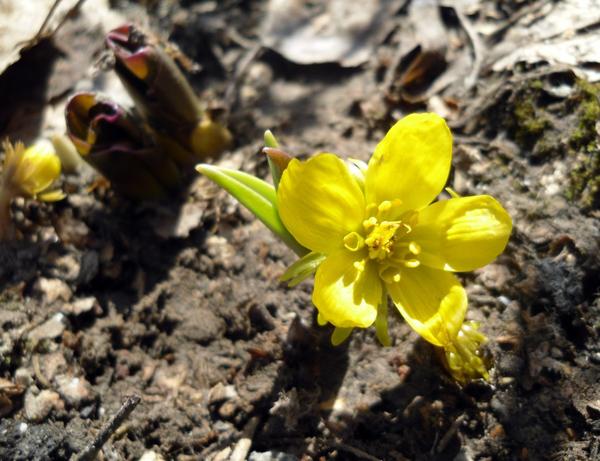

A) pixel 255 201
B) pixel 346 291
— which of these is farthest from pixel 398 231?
pixel 255 201

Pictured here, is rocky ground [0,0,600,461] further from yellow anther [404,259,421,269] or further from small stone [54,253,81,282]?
yellow anther [404,259,421,269]

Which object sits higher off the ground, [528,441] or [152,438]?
[152,438]

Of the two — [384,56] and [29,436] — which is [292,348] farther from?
[384,56]

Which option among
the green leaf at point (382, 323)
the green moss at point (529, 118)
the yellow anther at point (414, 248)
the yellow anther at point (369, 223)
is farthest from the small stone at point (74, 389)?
the green moss at point (529, 118)

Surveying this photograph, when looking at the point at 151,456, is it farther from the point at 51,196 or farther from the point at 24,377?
the point at 51,196

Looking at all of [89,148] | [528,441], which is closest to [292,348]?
[528,441]

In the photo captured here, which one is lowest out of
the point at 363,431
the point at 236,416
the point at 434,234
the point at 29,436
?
the point at 363,431
